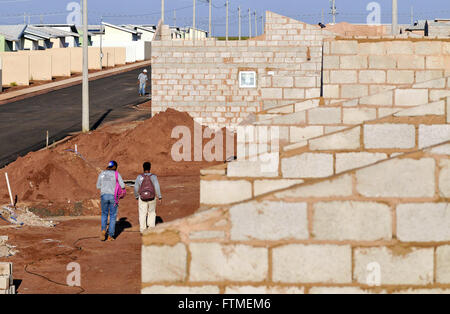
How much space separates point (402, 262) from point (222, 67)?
24.3 m

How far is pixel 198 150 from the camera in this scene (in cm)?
2855

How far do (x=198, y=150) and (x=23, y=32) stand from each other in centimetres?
5503

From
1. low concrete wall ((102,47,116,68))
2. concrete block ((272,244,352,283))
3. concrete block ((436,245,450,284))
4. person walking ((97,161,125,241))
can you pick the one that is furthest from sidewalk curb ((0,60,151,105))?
concrete block ((436,245,450,284))

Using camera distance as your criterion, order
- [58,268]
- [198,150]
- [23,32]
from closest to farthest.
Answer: [58,268] < [198,150] < [23,32]

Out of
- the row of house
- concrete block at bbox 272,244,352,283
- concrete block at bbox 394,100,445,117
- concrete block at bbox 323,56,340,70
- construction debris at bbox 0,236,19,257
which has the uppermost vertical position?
the row of house

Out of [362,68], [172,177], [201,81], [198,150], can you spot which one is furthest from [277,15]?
[362,68]

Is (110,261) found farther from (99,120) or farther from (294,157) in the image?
(99,120)

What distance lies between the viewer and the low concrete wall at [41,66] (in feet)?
188

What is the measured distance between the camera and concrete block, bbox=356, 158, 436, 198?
655 centimetres

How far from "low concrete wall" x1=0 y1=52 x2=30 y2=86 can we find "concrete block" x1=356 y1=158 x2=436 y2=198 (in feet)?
161

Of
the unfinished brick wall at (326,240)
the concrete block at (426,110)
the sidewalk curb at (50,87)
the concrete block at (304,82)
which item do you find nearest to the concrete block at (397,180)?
the unfinished brick wall at (326,240)

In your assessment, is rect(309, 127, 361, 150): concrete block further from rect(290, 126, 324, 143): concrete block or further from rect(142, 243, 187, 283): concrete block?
rect(142, 243, 187, 283): concrete block

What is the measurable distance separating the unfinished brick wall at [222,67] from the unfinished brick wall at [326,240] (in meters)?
23.5

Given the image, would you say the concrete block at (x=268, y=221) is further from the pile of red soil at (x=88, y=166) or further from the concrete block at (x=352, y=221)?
the pile of red soil at (x=88, y=166)
